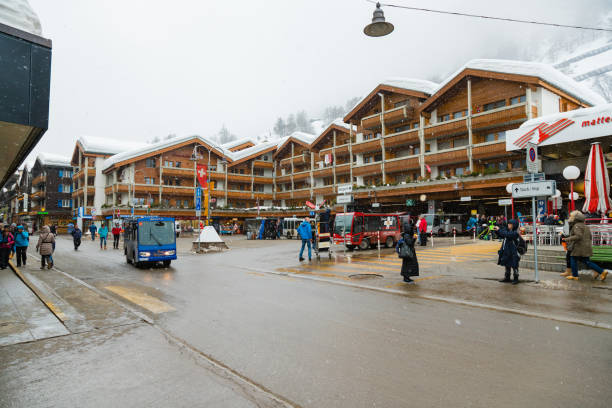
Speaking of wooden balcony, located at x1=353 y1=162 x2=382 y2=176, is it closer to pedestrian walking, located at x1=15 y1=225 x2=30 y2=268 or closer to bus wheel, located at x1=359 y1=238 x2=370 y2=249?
bus wheel, located at x1=359 y1=238 x2=370 y2=249

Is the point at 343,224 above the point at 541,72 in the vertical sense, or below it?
below

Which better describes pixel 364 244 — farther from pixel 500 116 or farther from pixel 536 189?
pixel 500 116

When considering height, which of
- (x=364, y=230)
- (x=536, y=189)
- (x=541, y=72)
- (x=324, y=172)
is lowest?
(x=364, y=230)

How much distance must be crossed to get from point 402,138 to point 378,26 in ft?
106

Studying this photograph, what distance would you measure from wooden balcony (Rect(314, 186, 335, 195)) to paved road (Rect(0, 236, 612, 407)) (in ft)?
142

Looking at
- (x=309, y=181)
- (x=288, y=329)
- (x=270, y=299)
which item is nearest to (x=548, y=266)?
(x=270, y=299)

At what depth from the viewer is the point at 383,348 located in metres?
5.11

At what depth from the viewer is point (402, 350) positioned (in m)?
5.03

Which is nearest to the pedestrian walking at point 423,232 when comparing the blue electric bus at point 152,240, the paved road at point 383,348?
the blue electric bus at point 152,240

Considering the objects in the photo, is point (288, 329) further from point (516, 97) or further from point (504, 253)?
point (516, 97)

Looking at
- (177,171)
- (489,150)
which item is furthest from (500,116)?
(177,171)

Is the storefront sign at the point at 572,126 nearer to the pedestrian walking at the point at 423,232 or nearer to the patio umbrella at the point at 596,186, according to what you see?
the patio umbrella at the point at 596,186

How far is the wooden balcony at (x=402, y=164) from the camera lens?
132 ft

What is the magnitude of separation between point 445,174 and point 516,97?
9033 millimetres
